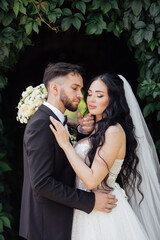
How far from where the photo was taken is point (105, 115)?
2697 millimetres

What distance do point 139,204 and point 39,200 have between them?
1000mm

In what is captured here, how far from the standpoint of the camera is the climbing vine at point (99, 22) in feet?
9.47

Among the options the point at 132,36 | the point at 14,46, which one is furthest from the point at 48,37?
the point at 132,36

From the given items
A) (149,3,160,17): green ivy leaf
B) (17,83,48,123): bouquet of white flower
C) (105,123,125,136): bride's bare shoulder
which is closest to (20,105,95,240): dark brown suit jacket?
(17,83,48,123): bouquet of white flower

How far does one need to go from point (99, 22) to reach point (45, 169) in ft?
5.14

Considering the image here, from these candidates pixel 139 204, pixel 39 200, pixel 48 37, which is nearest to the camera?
pixel 39 200

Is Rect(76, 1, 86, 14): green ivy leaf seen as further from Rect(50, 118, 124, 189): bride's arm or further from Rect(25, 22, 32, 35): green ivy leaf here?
Rect(50, 118, 124, 189): bride's arm

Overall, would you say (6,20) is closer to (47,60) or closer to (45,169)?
(47,60)

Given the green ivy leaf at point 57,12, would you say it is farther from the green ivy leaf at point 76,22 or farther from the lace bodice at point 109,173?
the lace bodice at point 109,173

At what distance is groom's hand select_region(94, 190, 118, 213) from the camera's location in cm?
243

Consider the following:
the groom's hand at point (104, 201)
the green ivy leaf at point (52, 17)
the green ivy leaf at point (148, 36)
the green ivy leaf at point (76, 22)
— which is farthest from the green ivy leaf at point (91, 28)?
the groom's hand at point (104, 201)

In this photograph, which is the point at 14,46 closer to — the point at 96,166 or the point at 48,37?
the point at 48,37

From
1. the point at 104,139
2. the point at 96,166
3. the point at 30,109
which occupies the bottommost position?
the point at 96,166

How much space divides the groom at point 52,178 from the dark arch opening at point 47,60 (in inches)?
60.8
